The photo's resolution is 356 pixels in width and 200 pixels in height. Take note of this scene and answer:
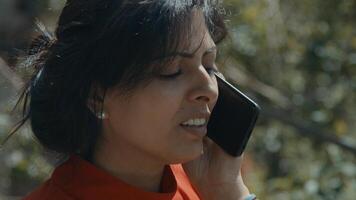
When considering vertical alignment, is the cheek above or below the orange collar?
above

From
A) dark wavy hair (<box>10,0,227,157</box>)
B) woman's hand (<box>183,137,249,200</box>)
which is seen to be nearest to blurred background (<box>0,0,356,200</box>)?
woman's hand (<box>183,137,249,200</box>)

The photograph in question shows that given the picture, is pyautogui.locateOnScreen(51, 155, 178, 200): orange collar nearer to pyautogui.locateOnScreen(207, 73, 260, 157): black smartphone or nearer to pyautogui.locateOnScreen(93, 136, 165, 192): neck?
pyautogui.locateOnScreen(93, 136, 165, 192): neck

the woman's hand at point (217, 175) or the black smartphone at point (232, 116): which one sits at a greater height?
the black smartphone at point (232, 116)

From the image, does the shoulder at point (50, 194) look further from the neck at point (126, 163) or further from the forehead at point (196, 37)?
the forehead at point (196, 37)

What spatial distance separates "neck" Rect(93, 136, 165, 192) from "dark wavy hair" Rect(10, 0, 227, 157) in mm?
31

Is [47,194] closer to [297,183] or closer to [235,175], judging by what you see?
[235,175]

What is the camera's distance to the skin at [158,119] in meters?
2.19

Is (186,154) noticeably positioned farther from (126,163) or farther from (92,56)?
(92,56)

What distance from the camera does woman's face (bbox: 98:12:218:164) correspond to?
2.19 m

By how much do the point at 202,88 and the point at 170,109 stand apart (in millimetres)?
86

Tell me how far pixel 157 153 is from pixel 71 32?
32cm

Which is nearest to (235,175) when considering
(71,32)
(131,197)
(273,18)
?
(131,197)

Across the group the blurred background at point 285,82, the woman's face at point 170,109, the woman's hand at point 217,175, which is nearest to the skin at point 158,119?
the woman's face at point 170,109

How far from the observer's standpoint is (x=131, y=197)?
7.45ft
